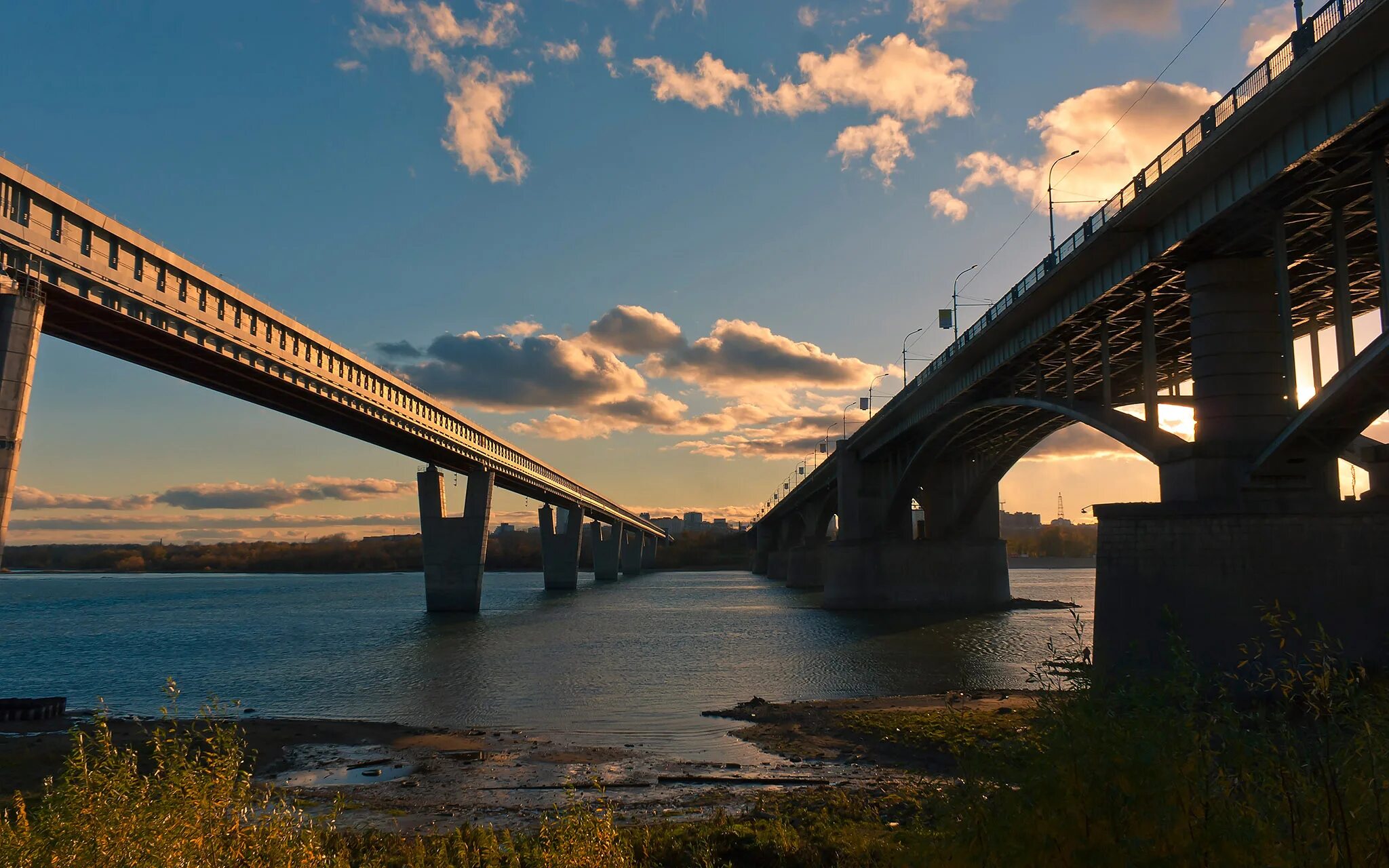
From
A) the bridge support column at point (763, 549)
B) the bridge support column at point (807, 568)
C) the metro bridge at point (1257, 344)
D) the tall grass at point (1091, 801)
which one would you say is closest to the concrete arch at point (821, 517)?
the bridge support column at point (807, 568)

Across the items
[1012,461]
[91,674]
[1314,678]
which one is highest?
[1012,461]

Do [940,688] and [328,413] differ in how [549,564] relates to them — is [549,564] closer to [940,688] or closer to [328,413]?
[328,413]

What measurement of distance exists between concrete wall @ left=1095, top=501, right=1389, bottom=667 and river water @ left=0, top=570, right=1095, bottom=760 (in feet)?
37.6

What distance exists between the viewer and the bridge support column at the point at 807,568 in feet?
382

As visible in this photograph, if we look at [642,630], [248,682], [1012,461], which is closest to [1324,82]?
[248,682]

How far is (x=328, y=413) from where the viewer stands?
181 feet

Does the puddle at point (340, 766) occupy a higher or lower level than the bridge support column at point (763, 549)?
lower

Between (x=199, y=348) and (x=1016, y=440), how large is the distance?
2294 inches

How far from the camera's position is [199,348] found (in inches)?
1457

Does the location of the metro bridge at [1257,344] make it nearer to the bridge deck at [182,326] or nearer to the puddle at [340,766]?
the puddle at [340,766]

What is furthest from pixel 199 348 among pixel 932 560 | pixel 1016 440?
pixel 1016 440

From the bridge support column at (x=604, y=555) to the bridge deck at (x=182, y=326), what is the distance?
303 ft

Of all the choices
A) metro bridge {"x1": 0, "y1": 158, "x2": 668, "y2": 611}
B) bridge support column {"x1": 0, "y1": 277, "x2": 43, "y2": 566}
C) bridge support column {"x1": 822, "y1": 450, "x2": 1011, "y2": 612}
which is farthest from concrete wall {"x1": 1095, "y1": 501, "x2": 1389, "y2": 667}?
bridge support column {"x1": 822, "y1": 450, "x2": 1011, "y2": 612}

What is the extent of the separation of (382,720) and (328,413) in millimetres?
30743
